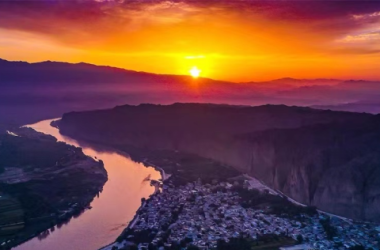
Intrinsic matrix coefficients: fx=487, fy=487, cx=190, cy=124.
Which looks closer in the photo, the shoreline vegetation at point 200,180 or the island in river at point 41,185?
the shoreline vegetation at point 200,180

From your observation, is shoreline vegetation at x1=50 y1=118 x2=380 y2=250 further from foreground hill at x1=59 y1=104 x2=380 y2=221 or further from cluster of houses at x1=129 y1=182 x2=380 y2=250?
foreground hill at x1=59 y1=104 x2=380 y2=221

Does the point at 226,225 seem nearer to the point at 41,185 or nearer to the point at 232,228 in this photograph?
the point at 232,228

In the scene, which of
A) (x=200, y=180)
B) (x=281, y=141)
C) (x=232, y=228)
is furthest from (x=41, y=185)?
(x=281, y=141)

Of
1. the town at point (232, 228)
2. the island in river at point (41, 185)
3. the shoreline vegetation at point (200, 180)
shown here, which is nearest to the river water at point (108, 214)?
the island in river at point (41, 185)

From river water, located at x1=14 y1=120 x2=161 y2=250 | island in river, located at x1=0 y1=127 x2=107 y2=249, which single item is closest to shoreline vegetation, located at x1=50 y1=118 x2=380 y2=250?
river water, located at x1=14 y1=120 x2=161 y2=250

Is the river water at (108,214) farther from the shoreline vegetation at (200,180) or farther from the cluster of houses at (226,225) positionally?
the cluster of houses at (226,225)
